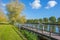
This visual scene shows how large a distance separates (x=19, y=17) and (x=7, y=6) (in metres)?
6.69

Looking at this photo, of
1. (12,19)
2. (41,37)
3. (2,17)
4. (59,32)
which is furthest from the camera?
(2,17)

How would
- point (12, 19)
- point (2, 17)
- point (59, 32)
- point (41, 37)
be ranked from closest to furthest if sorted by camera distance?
point (59, 32), point (41, 37), point (12, 19), point (2, 17)

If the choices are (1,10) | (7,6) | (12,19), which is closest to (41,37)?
(12,19)

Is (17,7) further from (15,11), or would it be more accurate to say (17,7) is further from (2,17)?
(2,17)

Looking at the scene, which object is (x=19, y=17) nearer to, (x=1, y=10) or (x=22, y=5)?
(x=22, y=5)

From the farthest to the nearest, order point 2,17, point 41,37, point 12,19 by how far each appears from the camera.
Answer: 1. point 2,17
2. point 12,19
3. point 41,37

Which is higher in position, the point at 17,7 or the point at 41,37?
the point at 17,7

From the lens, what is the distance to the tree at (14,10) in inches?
2269

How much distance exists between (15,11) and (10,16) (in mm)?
2941

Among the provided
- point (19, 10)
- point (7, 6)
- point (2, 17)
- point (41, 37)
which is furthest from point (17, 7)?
point (41, 37)

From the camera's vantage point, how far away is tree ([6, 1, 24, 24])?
57628 millimetres

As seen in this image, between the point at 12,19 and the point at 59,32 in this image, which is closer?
the point at 59,32

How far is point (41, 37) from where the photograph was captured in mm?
16078

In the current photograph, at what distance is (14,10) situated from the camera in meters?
58.9
